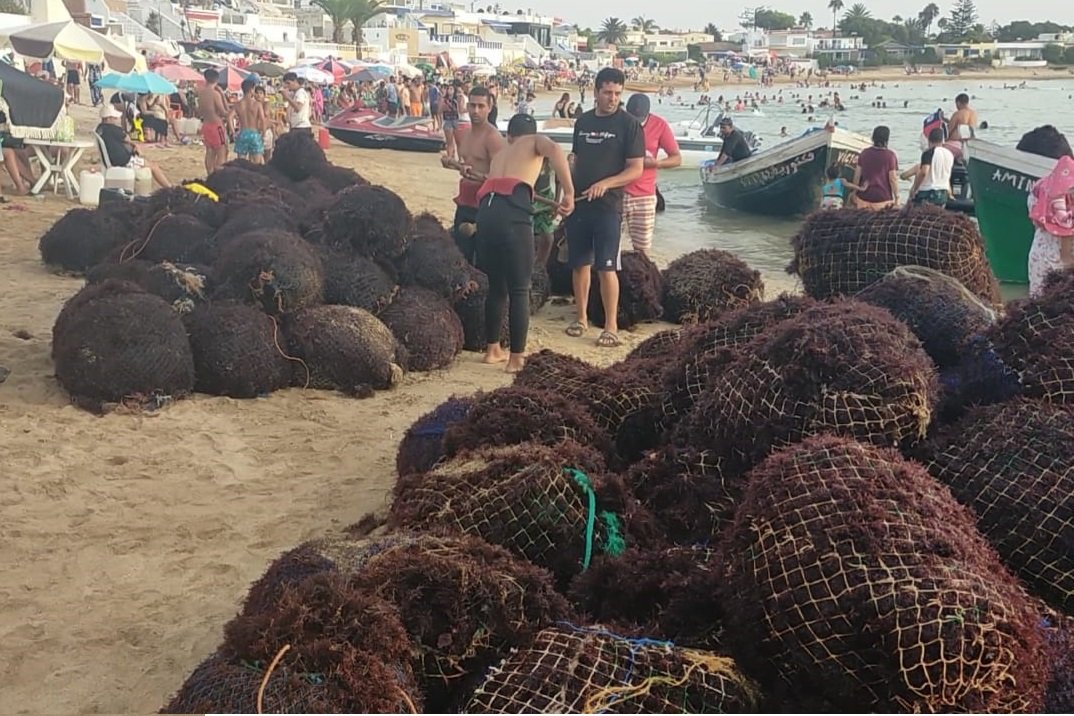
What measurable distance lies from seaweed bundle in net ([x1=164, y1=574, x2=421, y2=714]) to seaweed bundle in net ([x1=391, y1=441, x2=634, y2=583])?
0.72m

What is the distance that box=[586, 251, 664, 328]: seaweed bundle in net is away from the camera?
8.85 m

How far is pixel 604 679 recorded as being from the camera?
7.86ft

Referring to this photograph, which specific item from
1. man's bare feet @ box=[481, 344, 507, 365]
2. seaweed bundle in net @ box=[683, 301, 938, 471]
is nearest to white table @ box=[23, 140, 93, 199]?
man's bare feet @ box=[481, 344, 507, 365]

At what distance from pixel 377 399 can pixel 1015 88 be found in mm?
105063

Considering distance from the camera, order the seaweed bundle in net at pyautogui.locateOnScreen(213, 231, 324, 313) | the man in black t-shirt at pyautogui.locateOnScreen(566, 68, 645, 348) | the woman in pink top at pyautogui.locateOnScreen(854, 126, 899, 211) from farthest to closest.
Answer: the woman in pink top at pyautogui.locateOnScreen(854, 126, 899, 211), the man in black t-shirt at pyautogui.locateOnScreen(566, 68, 645, 348), the seaweed bundle in net at pyautogui.locateOnScreen(213, 231, 324, 313)

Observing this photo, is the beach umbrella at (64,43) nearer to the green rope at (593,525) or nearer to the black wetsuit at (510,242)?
the black wetsuit at (510,242)

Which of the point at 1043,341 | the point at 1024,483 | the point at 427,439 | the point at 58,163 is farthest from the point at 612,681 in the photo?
the point at 58,163

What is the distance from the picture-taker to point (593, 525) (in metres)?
3.29

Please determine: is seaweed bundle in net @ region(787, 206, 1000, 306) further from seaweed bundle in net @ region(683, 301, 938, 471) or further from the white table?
the white table

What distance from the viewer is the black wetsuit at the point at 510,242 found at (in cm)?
678

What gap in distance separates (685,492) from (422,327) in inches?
157

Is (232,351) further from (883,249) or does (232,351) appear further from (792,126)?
(792,126)

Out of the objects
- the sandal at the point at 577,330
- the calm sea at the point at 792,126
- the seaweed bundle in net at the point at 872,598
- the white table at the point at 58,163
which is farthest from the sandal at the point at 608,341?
the white table at the point at 58,163

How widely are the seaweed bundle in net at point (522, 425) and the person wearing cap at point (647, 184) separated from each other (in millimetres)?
5291
